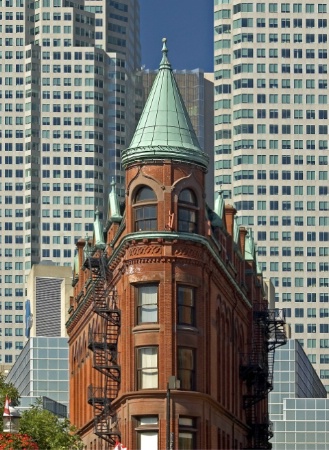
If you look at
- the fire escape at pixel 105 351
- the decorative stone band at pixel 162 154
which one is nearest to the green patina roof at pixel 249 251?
the fire escape at pixel 105 351

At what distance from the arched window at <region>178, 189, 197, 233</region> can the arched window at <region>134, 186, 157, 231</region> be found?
1.41 m

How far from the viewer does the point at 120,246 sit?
90.1 metres

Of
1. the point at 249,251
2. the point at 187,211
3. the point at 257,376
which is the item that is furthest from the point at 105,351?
the point at 249,251

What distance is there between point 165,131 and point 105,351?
12711mm

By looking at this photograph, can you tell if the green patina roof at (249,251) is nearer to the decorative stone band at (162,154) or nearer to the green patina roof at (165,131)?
the green patina roof at (165,131)

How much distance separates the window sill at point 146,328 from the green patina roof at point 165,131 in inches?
353

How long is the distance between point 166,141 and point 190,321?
9790 millimetres

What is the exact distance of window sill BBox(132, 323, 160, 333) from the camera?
3428 inches

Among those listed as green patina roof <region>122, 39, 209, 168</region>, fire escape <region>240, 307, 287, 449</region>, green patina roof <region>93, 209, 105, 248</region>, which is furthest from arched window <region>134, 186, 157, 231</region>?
fire escape <region>240, 307, 287, 449</region>

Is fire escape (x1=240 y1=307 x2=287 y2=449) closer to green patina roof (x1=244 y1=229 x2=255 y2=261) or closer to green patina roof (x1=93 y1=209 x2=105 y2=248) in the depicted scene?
green patina roof (x1=244 y1=229 x2=255 y2=261)

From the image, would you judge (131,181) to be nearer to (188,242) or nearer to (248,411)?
(188,242)

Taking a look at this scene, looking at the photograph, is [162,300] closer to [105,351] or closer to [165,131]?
[105,351]

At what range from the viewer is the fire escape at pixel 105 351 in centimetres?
9119

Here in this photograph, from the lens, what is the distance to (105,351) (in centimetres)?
9156
